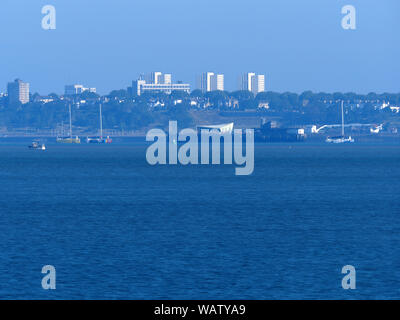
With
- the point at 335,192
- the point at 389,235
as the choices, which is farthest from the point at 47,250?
the point at 335,192

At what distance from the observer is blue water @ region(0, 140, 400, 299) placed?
37531mm

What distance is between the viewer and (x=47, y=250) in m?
48.6

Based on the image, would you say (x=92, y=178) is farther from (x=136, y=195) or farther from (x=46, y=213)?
(x=46, y=213)

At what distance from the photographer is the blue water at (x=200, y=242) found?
37531 mm

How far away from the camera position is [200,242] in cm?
5181
